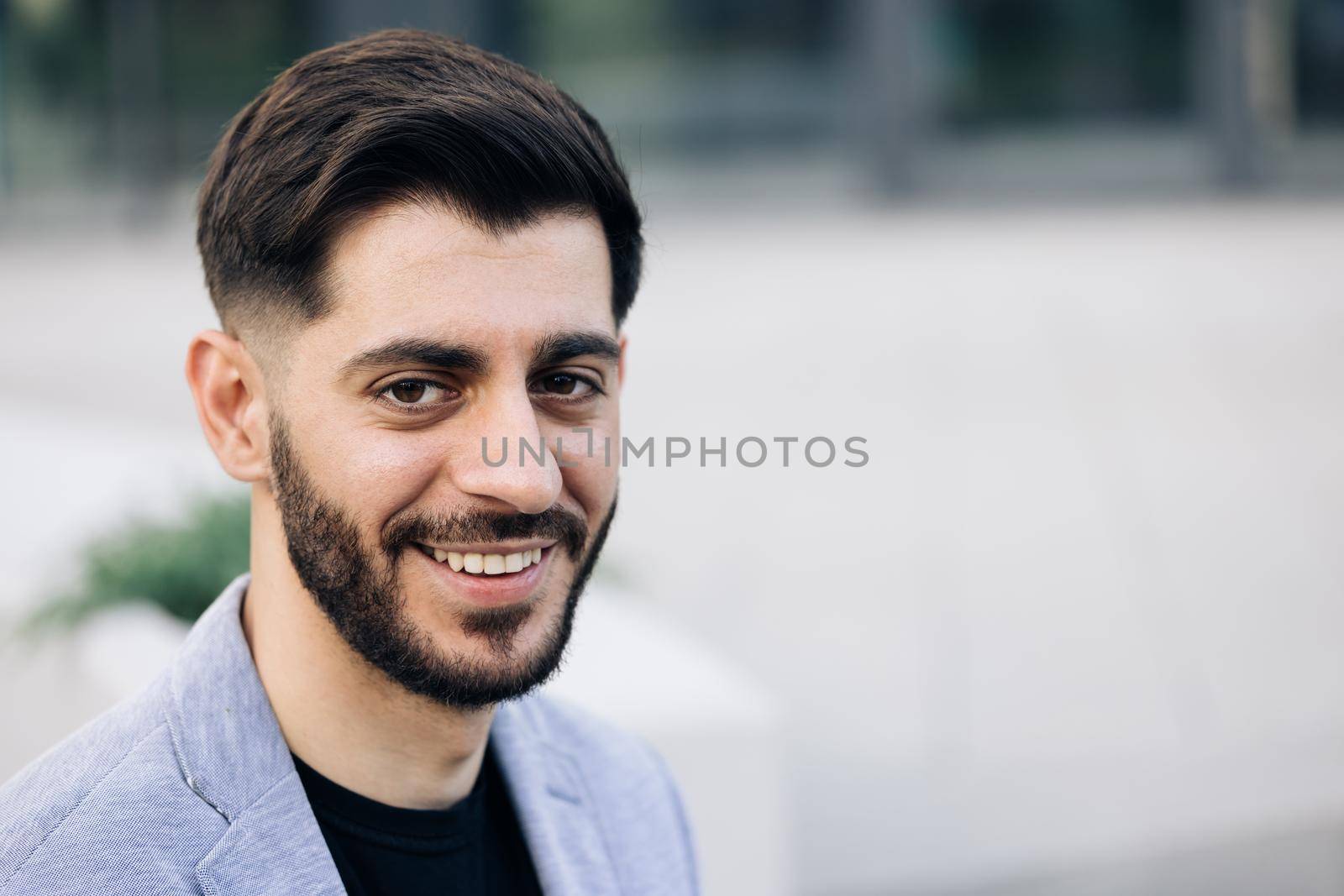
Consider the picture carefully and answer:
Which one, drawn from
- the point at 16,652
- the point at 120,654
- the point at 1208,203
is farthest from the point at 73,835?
the point at 1208,203

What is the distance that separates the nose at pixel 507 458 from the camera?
1.58m

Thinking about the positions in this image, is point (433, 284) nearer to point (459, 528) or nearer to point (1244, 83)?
point (459, 528)

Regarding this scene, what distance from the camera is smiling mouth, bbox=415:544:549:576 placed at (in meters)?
1.61

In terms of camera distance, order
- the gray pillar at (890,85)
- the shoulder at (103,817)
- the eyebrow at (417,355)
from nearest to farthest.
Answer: the shoulder at (103,817) → the eyebrow at (417,355) → the gray pillar at (890,85)

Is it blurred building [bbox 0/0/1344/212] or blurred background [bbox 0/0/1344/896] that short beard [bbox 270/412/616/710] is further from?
blurred building [bbox 0/0/1344/212]

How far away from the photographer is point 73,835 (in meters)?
1.38

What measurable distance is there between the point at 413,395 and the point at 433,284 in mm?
131

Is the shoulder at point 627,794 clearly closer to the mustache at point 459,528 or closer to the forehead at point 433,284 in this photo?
the mustache at point 459,528

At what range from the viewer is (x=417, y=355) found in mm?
1567

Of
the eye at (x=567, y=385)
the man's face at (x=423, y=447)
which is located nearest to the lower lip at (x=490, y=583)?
the man's face at (x=423, y=447)

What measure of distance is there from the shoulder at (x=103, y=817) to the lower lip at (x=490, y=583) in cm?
34

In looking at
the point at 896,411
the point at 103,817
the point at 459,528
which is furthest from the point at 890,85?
the point at 103,817

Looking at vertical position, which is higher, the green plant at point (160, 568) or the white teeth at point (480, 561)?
the white teeth at point (480, 561)

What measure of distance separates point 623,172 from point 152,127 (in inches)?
577
